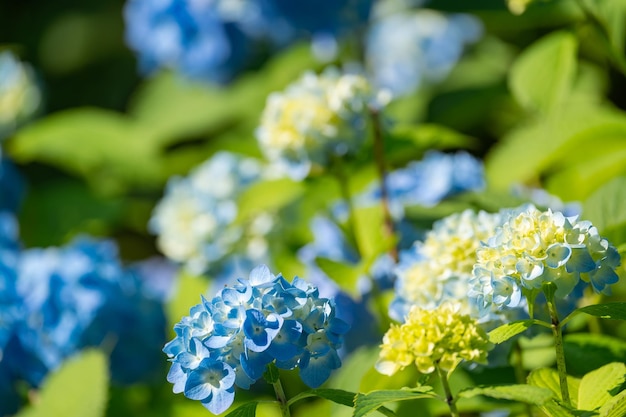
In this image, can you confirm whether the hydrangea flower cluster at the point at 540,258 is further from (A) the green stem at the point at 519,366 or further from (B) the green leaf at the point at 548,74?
(B) the green leaf at the point at 548,74

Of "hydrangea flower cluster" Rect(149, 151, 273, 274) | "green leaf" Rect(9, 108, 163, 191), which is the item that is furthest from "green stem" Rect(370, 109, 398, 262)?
"green leaf" Rect(9, 108, 163, 191)

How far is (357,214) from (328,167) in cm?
9

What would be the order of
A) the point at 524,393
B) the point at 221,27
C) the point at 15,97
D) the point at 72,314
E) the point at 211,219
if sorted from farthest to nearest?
the point at 15,97, the point at 221,27, the point at 211,219, the point at 72,314, the point at 524,393

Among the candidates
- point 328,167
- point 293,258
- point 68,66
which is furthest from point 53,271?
point 68,66

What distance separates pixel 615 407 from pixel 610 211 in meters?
0.38

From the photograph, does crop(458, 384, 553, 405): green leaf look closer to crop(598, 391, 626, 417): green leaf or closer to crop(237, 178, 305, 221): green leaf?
crop(598, 391, 626, 417): green leaf

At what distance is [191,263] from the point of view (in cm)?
187

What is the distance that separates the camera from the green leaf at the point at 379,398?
820 millimetres

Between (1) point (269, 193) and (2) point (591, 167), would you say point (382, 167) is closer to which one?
(1) point (269, 193)

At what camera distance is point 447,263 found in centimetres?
110

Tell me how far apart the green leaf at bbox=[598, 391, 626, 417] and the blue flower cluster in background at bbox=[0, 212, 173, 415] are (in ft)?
3.40

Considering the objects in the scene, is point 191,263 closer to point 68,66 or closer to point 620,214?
point 620,214

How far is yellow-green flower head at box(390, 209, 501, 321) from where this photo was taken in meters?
1.09

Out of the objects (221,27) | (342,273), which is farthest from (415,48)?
(342,273)
